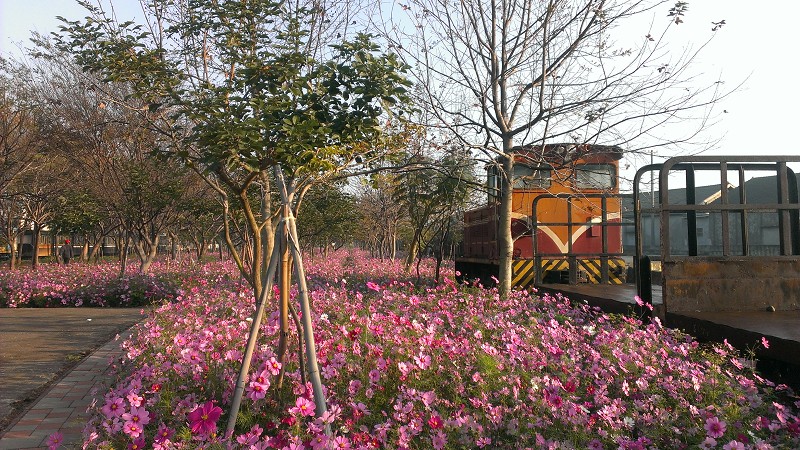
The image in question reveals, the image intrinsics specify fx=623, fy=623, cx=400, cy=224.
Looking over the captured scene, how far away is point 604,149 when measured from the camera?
7949mm

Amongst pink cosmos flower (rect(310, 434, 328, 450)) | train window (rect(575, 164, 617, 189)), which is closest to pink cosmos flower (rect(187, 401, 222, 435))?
pink cosmos flower (rect(310, 434, 328, 450))

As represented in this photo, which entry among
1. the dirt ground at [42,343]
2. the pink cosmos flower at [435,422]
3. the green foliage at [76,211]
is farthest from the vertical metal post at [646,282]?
the green foliage at [76,211]

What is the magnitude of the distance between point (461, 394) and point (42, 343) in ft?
22.1

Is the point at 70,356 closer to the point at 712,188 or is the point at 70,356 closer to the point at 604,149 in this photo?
the point at 604,149

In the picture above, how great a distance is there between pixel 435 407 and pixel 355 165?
8.87ft

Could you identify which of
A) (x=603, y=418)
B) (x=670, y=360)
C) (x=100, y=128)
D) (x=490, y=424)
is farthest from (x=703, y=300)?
(x=100, y=128)

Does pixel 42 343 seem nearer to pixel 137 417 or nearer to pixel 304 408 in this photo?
pixel 137 417

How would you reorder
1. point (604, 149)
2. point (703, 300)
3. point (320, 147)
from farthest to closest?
point (604, 149) < point (703, 300) < point (320, 147)

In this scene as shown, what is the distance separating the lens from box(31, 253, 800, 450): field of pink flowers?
3.28 m

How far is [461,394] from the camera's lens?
3.90m

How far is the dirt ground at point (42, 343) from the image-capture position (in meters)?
5.74

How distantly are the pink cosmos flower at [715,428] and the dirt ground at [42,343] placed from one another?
15.7 feet

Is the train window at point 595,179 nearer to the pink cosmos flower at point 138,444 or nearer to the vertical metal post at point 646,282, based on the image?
the vertical metal post at point 646,282

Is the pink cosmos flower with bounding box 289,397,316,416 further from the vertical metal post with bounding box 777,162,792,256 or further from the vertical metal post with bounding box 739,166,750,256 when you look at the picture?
the vertical metal post with bounding box 777,162,792,256
